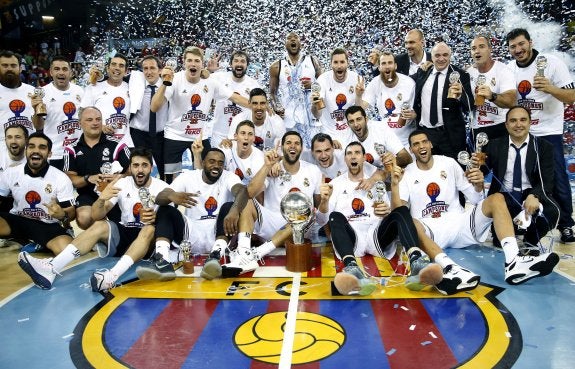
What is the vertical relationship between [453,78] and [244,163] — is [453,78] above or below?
above

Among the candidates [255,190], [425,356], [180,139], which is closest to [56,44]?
[180,139]

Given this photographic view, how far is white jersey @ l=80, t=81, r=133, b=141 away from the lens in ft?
20.1

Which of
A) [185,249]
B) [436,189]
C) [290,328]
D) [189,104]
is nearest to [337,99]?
[189,104]

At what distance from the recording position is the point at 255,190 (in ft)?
16.1

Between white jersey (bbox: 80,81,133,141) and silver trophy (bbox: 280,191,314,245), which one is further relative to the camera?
white jersey (bbox: 80,81,133,141)

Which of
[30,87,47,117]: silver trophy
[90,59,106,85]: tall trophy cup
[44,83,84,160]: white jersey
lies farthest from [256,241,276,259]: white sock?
[90,59,106,85]: tall trophy cup

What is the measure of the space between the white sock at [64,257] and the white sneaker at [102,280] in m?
0.51

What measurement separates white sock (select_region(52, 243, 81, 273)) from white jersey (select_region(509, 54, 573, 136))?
448 centimetres

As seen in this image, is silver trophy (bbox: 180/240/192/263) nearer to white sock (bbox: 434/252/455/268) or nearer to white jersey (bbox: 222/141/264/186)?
white jersey (bbox: 222/141/264/186)

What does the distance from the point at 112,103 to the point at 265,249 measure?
2792 millimetres

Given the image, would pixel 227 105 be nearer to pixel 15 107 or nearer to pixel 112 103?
pixel 112 103

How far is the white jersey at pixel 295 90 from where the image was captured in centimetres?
645

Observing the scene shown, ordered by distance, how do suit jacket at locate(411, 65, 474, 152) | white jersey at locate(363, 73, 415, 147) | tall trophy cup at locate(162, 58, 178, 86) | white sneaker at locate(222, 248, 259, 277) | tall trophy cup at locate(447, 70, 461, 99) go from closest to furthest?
white sneaker at locate(222, 248, 259, 277), tall trophy cup at locate(447, 70, 461, 99), suit jacket at locate(411, 65, 474, 152), tall trophy cup at locate(162, 58, 178, 86), white jersey at locate(363, 73, 415, 147)

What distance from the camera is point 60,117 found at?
614cm
